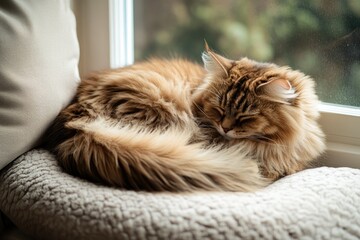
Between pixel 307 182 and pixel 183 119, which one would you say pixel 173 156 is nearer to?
pixel 183 119

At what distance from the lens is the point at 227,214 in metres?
1.00

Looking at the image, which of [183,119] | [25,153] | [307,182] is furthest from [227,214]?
[25,153]

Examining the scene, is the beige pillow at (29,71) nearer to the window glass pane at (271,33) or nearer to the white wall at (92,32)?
the white wall at (92,32)

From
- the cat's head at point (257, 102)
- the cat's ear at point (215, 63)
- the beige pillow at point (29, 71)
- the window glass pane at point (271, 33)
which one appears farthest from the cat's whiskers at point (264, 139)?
the beige pillow at point (29, 71)

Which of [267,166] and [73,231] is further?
[267,166]

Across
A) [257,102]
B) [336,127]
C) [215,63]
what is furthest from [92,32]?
[336,127]

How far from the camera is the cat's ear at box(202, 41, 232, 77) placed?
4.64 ft

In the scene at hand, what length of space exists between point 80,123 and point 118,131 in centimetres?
13

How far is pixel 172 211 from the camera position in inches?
39.3

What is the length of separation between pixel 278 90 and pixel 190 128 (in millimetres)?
301

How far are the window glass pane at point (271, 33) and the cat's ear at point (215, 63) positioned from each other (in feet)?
1.00

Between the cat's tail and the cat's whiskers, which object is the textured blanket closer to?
the cat's tail

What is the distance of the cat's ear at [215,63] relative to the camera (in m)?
1.41

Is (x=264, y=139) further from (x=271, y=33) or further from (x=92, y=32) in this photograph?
(x=92, y=32)
